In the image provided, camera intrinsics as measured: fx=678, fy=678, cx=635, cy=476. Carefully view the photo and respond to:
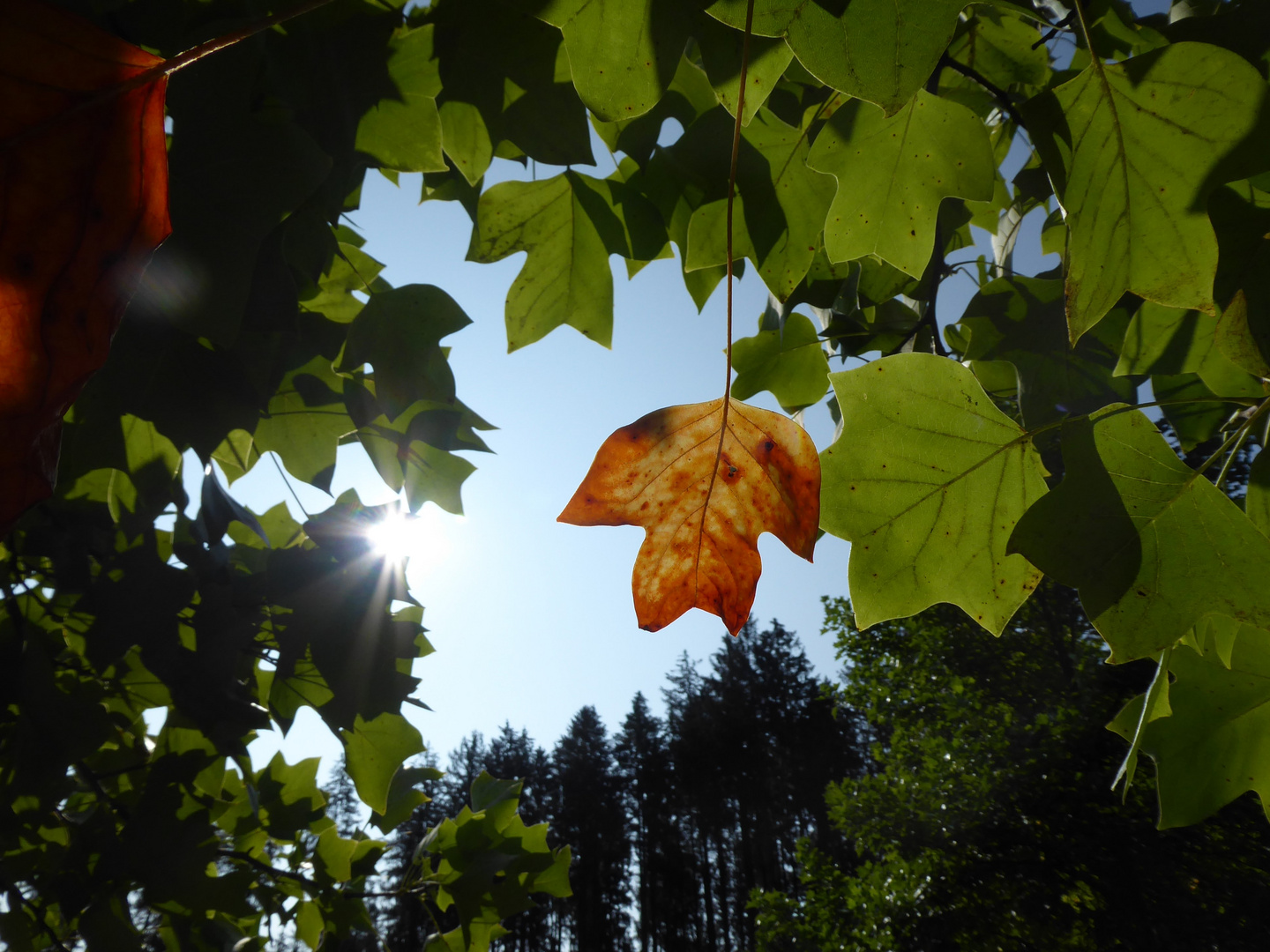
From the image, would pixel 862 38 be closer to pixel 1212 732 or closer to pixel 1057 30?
pixel 1057 30

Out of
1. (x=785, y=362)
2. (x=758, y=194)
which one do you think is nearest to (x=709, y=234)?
(x=758, y=194)

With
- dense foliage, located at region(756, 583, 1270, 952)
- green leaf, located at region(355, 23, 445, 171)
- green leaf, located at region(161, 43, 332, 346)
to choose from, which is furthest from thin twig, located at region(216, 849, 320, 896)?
dense foliage, located at region(756, 583, 1270, 952)

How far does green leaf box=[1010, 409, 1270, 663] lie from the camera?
0.50 meters

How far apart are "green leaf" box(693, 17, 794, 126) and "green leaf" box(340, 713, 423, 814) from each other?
103 cm

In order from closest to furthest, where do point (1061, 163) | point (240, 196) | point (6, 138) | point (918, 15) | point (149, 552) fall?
1. point (6, 138)
2. point (918, 15)
3. point (1061, 163)
4. point (240, 196)
5. point (149, 552)

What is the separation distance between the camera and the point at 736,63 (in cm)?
47

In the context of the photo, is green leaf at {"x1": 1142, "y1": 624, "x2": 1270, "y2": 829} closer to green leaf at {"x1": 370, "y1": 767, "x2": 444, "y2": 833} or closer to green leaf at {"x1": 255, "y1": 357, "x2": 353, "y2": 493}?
green leaf at {"x1": 255, "y1": 357, "x2": 353, "y2": 493}

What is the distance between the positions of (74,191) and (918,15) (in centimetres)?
38

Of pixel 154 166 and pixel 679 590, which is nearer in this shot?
pixel 154 166

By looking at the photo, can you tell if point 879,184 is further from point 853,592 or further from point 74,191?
point 74,191

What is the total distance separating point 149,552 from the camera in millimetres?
1008

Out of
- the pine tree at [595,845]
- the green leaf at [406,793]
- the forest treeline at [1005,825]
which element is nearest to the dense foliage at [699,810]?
the pine tree at [595,845]

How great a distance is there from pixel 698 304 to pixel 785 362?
0.76 feet

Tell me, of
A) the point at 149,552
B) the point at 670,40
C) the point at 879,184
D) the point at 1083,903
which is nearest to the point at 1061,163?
the point at 879,184
